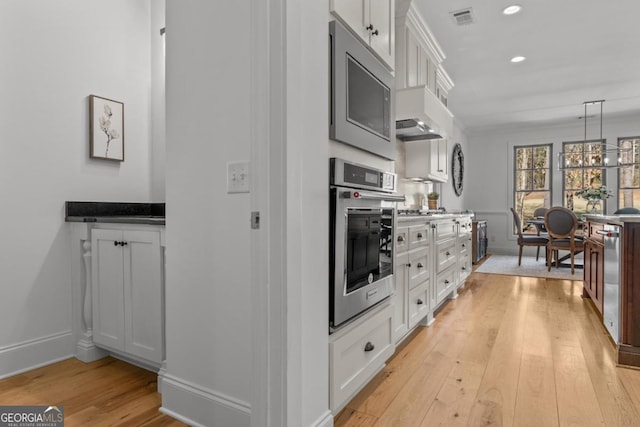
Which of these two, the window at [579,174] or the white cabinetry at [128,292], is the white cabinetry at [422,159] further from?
the window at [579,174]

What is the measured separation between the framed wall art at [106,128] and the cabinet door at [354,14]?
1795 mm

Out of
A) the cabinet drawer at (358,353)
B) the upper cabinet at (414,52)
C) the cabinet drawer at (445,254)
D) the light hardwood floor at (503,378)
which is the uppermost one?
the upper cabinet at (414,52)

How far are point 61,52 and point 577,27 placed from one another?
13.9ft

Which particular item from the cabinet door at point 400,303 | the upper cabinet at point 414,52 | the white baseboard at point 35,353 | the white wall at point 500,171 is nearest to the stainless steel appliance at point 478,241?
the white wall at point 500,171

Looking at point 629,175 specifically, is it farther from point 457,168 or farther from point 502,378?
point 502,378

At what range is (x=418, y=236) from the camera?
8.45 ft

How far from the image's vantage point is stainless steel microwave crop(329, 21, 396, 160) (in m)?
1.54

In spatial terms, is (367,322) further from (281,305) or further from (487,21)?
(487,21)

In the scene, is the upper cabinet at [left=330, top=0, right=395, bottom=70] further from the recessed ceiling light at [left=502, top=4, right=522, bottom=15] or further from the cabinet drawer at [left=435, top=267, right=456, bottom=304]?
the cabinet drawer at [left=435, top=267, right=456, bottom=304]

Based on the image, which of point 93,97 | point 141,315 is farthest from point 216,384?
point 93,97

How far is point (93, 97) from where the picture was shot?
7.89ft

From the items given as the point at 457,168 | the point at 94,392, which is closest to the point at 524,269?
the point at 457,168

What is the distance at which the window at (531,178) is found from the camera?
7277 millimetres

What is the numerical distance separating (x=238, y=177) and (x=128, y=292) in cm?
107
